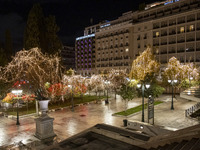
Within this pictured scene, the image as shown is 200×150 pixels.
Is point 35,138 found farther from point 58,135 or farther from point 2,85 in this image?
point 2,85

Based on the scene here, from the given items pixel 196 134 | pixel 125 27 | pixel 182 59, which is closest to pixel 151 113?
pixel 196 134

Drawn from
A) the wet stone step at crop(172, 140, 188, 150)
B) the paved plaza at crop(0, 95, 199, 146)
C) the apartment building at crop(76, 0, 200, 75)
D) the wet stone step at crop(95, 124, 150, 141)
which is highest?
the apartment building at crop(76, 0, 200, 75)

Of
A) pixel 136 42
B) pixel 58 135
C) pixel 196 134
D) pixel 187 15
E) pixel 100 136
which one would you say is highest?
pixel 187 15

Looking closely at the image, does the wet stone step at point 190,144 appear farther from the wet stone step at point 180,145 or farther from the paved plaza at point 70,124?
the paved plaza at point 70,124

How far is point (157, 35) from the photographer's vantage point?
184 ft

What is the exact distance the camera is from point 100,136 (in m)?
9.92

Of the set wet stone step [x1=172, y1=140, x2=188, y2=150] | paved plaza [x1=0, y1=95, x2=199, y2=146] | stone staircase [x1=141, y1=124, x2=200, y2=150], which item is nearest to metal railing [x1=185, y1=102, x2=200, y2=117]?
paved plaza [x1=0, y1=95, x2=199, y2=146]

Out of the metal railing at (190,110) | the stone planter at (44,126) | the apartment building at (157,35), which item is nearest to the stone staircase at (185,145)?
the stone planter at (44,126)

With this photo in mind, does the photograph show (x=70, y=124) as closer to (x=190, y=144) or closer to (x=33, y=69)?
(x=33, y=69)

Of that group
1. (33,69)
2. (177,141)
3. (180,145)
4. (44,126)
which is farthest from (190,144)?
(33,69)

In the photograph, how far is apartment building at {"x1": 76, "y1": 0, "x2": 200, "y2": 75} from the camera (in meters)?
49.8

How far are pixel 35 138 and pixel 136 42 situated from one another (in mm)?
54340

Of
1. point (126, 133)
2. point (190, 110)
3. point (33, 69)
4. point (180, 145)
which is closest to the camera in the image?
point (180, 145)

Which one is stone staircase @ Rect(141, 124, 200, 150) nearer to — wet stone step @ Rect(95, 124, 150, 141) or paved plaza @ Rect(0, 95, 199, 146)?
wet stone step @ Rect(95, 124, 150, 141)
